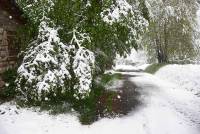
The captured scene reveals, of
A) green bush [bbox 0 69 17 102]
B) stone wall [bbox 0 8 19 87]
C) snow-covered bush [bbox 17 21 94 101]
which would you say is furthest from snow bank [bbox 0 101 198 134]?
stone wall [bbox 0 8 19 87]

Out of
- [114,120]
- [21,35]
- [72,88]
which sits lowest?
[114,120]

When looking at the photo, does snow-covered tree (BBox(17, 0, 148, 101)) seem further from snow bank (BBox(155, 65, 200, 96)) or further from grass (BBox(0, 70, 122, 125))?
snow bank (BBox(155, 65, 200, 96))

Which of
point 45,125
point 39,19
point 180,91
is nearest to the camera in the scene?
point 45,125

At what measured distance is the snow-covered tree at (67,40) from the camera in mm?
12789

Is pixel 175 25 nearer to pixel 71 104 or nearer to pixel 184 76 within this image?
pixel 184 76

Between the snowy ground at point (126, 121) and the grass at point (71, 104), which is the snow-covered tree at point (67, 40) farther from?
the snowy ground at point (126, 121)

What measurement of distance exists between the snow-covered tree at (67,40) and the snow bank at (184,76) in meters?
4.43

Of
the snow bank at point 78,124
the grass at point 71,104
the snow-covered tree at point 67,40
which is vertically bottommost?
the snow bank at point 78,124

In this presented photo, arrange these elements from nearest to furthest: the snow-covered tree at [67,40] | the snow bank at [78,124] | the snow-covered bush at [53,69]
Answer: the snow bank at [78,124]
the snow-covered bush at [53,69]
the snow-covered tree at [67,40]

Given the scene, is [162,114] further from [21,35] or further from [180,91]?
[21,35]

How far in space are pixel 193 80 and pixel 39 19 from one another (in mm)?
8852

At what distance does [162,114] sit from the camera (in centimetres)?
1261

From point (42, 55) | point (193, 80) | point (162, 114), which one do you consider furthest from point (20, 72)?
point (193, 80)

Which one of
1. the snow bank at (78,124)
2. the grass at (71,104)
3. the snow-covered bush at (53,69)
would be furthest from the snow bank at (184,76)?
the snow-covered bush at (53,69)
